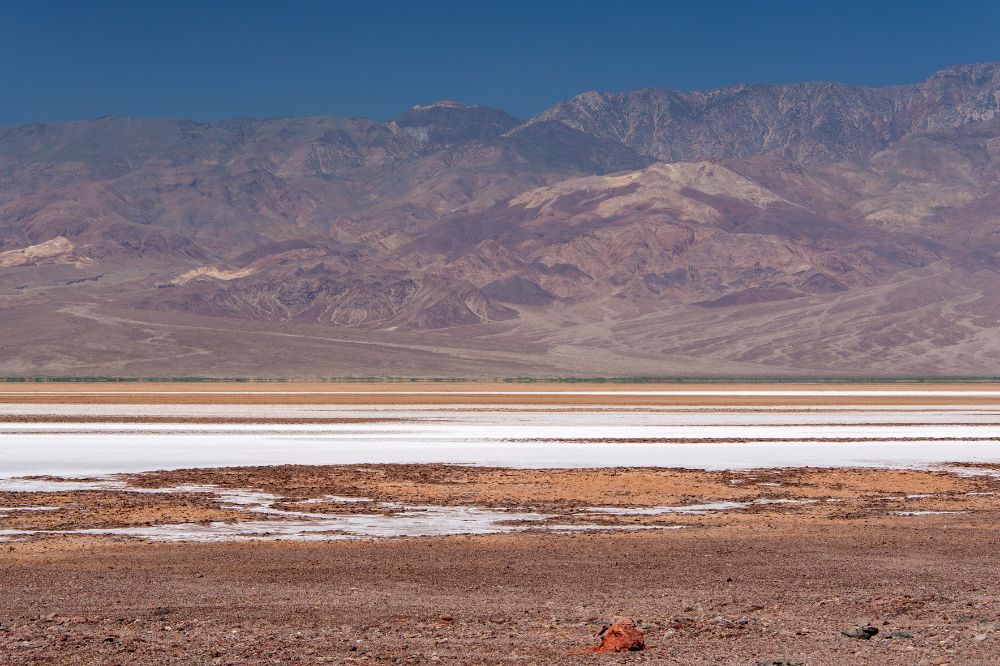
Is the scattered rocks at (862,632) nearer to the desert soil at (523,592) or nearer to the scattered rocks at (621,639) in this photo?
the desert soil at (523,592)

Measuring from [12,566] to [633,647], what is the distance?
803 centimetres

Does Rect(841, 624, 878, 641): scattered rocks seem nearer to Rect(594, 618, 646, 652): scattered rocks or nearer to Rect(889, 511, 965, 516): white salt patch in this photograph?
Rect(594, 618, 646, 652): scattered rocks

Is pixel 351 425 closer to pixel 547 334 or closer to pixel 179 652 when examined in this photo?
pixel 179 652

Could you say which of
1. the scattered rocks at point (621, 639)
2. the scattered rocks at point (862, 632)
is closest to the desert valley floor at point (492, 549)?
→ the scattered rocks at point (862, 632)

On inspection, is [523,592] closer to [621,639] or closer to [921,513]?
[621,639]

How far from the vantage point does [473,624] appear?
1227 cm

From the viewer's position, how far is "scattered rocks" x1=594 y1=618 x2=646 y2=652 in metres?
11.1

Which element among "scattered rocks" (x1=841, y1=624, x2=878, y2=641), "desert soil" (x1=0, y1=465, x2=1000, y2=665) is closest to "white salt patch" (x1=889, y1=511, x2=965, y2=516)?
"desert soil" (x1=0, y1=465, x2=1000, y2=665)

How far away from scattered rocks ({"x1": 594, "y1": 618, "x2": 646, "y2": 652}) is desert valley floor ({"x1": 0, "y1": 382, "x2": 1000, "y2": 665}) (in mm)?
177

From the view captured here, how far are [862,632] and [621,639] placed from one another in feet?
7.21

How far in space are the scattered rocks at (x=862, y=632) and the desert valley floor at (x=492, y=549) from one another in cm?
3

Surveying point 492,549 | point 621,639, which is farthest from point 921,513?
point 621,639

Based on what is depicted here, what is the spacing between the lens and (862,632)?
1169 cm

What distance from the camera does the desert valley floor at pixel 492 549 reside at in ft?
37.9
